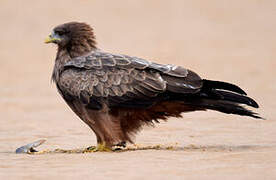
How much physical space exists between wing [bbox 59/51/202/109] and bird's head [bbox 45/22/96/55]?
0.70 metres

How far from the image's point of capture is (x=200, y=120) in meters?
13.7

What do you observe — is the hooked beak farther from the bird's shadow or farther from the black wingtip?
the black wingtip

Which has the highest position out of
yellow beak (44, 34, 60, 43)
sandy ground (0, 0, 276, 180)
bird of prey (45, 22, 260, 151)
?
yellow beak (44, 34, 60, 43)

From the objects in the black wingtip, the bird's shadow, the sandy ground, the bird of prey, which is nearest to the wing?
the bird of prey

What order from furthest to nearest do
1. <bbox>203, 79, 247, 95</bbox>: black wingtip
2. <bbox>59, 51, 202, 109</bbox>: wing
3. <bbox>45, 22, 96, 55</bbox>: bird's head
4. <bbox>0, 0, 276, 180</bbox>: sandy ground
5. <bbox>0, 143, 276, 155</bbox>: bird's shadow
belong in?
<bbox>45, 22, 96, 55</bbox>: bird's head, <bbox>59, 51, 202, 109</bbox>: wing, <bbox>203, 79, 247, 95</bbox>: black wingtip, <bbox>0, 143, 276, 155</bbox>: bird's shadow, <bbox>0, 0, 276, 180</bbox>: sandy ground

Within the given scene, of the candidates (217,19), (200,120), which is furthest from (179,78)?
(217,19)

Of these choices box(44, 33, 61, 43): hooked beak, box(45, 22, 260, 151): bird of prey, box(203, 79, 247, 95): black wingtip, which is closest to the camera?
box(203, 79, 247, 95): black wingtip

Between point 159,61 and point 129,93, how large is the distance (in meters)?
16.5

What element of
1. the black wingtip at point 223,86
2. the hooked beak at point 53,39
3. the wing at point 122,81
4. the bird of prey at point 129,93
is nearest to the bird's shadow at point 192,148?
the bird of prey at point 129,93

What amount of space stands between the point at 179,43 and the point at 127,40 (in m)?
2.27

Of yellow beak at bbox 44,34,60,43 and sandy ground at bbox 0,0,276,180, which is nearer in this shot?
A: sandy ground at bbox 0,0,276,180

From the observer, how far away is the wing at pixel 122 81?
9.62m

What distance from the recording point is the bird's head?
1060 cm

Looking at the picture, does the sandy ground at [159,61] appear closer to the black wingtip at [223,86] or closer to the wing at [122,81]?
the black wingtip at [223,86]
